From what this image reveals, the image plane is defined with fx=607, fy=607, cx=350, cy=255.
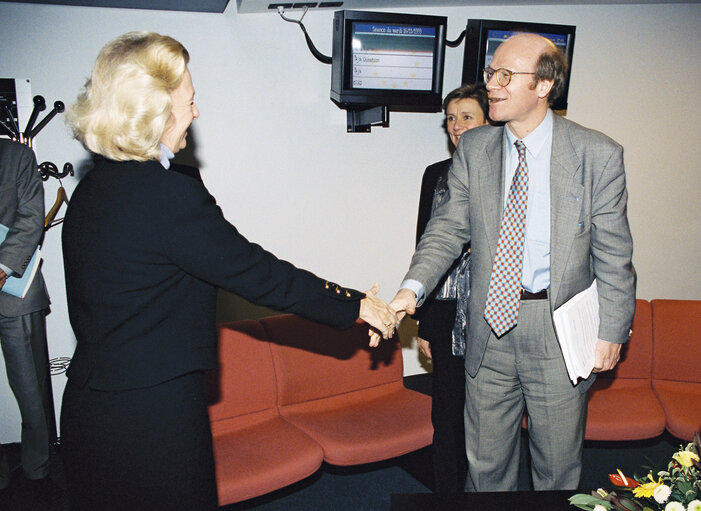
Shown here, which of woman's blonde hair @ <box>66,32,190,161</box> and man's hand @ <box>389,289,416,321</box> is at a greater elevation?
woman's blonde hair @ <box>66,32,190,161</box>

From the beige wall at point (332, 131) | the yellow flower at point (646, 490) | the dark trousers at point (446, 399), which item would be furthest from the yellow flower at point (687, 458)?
the beige wall at point (332, 131)

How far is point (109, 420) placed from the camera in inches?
58.0

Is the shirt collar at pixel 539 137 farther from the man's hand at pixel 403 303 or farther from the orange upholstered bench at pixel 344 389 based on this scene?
the orange upholstered bench at pixel 344 389

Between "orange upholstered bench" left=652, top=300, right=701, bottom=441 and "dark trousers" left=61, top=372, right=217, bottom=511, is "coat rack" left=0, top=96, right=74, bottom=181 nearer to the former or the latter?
"dark trousers" left=61, top=372, right=217, bottom=511

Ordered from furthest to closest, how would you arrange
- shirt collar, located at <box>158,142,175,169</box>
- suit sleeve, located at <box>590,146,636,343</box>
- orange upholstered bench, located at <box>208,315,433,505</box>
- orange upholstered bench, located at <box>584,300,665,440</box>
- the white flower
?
orange upholstered bench, located at <box>584,300,665,440</box> → orange upholstered bench, located at <box>208,315,433,505</box> → suit sleeve, located at <box>590,146,636,343</box> → shirt collar, located at <box>158,142,175,169</box> → the white flower

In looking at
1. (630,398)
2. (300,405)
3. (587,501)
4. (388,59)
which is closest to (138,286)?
(587,501)

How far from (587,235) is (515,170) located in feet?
1.08

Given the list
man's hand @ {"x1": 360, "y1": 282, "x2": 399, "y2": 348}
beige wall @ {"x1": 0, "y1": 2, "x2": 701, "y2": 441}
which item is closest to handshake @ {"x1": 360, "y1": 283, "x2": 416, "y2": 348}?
man's hand @ {"x1": 360, "y1": 282, "x2": 399, "y2": 348}

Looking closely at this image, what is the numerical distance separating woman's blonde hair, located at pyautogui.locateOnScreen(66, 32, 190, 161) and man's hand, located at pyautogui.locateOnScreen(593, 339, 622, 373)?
1.59 metres

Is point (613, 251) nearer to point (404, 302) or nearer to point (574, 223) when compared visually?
point (574, 223)

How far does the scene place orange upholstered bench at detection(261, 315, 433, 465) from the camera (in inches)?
115

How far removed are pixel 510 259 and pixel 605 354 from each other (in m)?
0.48

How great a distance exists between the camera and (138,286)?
1444mm

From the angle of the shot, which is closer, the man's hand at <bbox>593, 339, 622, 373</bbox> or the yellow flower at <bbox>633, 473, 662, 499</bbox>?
the yellow flower at <bbox>633, 473, 662, 499</bbox>
